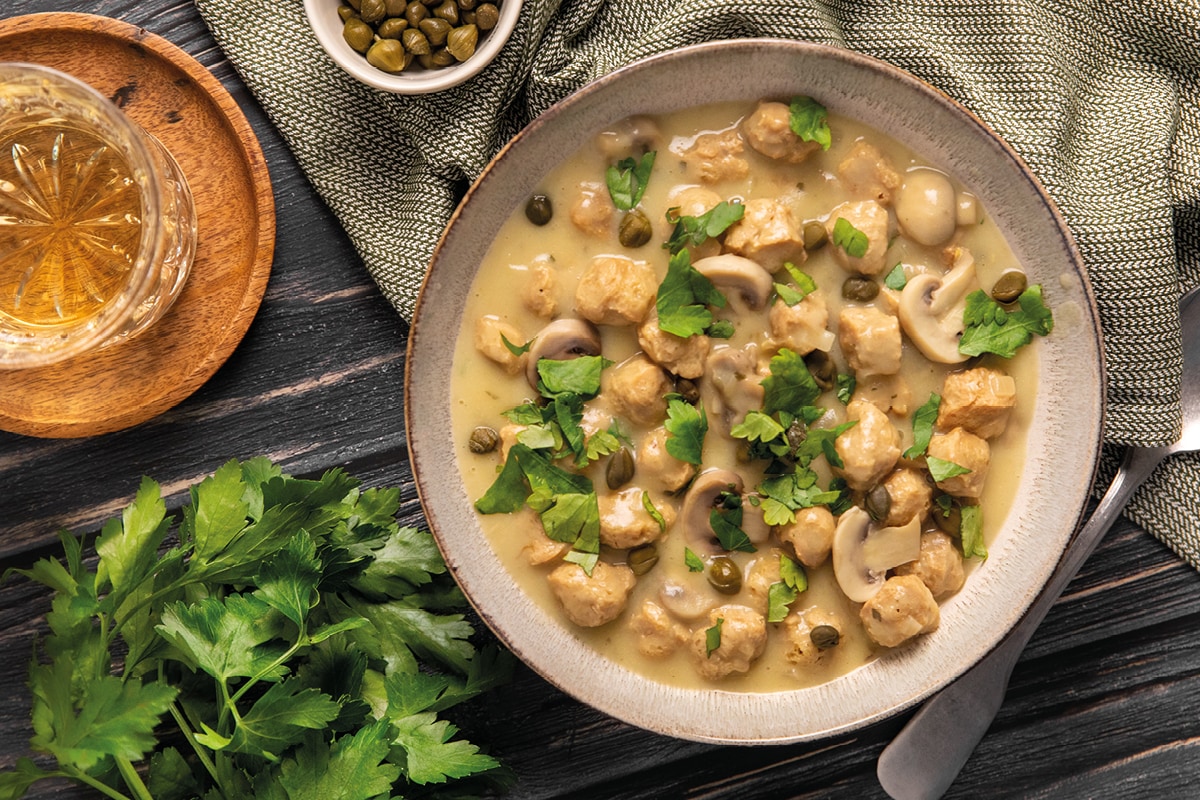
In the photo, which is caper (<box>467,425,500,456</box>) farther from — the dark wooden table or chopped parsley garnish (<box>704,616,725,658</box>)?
chopped parsley garnish (<box>704,616,725,658</box>)

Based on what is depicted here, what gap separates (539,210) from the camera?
331 centimetres

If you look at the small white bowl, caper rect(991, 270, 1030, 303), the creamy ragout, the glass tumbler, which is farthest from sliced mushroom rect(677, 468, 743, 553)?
the glass tumbler

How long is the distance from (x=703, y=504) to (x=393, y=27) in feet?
6.40

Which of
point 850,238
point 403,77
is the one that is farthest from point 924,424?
point 403,77

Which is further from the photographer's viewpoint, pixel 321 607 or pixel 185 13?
pixel 185 13

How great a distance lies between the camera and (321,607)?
3.36 metres

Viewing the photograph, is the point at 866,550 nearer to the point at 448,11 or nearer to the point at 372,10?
the point at 448,11

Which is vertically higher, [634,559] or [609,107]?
[609,107]

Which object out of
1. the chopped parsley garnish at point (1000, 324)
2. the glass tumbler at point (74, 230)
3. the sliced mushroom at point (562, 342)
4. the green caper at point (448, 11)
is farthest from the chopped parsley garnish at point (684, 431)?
the glass tumbler at point (74, 230)

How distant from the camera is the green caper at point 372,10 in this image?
3363mm

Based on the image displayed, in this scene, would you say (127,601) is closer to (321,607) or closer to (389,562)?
(321,607)

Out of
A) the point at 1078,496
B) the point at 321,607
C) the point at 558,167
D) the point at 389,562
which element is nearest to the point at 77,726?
the point at 321,607

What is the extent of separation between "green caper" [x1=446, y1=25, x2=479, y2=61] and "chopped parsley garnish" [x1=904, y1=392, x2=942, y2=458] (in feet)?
6.47

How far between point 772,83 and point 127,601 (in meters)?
2.71
